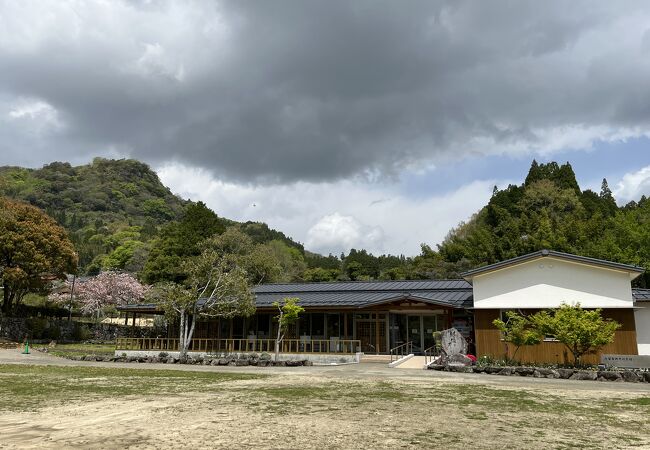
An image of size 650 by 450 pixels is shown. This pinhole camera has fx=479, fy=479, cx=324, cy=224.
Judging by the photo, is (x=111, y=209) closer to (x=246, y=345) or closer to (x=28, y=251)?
(x=28, y=251)

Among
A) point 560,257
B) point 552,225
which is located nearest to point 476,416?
point 560,257

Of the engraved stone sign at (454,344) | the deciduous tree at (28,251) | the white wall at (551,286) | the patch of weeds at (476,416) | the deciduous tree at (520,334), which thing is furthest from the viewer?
the deciduous tree at (28,251)

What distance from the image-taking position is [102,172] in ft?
467

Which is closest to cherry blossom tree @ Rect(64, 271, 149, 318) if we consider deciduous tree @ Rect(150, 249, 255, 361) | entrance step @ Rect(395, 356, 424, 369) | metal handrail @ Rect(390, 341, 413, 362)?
deciduous tree @ Rect(150, 249, 255, 361)

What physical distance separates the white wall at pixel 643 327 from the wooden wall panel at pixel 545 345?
30.6 inches

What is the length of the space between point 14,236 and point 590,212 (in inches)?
2094

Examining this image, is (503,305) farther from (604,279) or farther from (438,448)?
(438,448)

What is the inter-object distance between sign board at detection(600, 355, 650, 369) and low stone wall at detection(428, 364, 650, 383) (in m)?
0.48

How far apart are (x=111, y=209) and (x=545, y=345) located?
118642 millimetres

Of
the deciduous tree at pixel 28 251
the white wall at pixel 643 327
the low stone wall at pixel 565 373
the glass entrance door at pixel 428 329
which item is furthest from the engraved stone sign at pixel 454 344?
the deciduous tree at pixel 28 251

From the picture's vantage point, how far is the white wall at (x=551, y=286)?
65.6 feet

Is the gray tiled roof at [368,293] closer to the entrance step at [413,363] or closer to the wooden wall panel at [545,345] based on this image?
the wooden wall panel at [545,345]

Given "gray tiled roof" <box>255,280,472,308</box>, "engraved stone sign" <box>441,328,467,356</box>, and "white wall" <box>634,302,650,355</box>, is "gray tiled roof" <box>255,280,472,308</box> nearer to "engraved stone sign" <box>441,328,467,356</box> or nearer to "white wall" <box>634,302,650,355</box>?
"engraved stone sign" <box>441,328,467,356</box>

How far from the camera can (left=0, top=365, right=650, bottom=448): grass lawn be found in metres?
6.30
